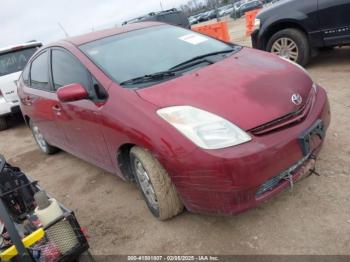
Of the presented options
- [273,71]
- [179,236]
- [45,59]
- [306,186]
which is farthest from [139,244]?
[45,59]

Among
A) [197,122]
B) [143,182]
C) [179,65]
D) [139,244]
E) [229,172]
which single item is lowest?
[139,244]

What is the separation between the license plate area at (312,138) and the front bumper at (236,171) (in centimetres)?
4

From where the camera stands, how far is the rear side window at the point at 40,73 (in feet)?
14.8

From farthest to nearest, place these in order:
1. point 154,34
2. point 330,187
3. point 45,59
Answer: point 45,59, point 154,34, point 330,187

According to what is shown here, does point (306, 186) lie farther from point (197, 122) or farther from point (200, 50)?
point (200, 50)

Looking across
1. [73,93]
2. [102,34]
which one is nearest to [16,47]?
[102,34]

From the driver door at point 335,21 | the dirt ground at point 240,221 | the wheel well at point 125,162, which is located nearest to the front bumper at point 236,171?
the dirt ground at point 240,221

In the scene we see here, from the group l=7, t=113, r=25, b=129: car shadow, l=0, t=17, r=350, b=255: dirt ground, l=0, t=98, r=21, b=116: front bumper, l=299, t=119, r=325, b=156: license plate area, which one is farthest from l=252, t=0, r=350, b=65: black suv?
l=7, t=113, r=25, b=129: car shadow

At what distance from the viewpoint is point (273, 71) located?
3.15 meters

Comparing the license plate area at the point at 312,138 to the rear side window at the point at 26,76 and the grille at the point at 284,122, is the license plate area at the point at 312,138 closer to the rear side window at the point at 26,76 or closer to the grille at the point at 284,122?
the grille at the point at 284,122

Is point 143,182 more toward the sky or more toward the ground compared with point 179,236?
more toward the sky

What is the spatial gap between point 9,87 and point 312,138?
6559 millimetres

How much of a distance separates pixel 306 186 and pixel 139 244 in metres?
1.49

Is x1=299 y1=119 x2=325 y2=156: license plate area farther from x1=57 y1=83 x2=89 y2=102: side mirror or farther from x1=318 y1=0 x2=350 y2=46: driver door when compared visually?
x1=318 y1=0 x2=350 y2=46: driver door
